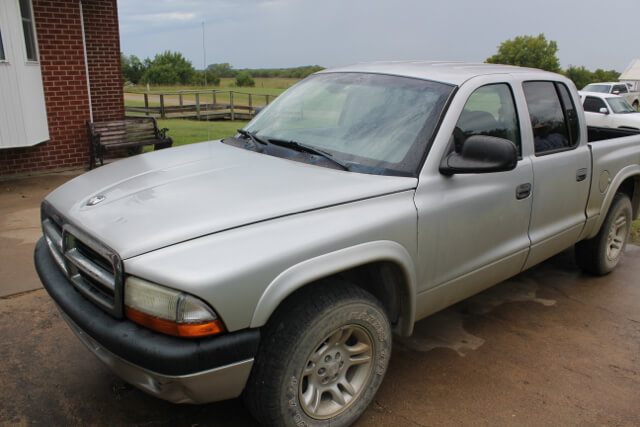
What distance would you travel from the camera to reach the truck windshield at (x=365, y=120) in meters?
2.87

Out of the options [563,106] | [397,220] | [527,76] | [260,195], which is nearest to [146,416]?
[260,195]

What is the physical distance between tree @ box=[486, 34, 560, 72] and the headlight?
247 feet

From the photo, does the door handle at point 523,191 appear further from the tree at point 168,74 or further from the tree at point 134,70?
the tree at point 134,70

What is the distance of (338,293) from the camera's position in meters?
2.43

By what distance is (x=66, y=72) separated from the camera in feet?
26.1

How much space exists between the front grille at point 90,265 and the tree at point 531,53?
75.1m

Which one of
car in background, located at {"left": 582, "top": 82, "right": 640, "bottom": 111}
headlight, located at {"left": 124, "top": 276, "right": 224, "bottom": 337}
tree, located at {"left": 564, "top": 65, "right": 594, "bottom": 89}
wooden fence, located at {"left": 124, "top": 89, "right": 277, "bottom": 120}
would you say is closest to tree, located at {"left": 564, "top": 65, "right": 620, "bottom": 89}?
tree, located at {"left": 564, "top": 65, "right": 594, "bottom": 89}

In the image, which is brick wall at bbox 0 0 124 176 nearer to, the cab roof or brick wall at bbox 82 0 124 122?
brick wall at bbox 82 0 124 122

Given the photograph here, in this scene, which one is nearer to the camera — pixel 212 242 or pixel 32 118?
pixel 212 242

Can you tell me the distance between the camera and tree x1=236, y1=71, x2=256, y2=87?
116 ft

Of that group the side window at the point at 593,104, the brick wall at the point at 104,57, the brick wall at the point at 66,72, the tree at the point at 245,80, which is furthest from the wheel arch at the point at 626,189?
the tree at the point at 245,80

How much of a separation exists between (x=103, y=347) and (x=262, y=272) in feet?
2.51

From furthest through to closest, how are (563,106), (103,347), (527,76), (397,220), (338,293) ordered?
1. (563,106)
2. (527,76)
3. (397,220)
4. (338,293)
5. (103,347)

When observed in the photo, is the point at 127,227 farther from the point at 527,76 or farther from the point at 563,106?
the point at 563,106
